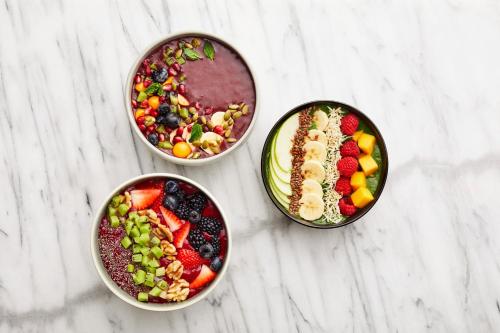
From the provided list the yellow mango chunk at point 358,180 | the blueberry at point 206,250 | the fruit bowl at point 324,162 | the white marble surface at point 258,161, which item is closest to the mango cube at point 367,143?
the fruit bowl at point 324,162

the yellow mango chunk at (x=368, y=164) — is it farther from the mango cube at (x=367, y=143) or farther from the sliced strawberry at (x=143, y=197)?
the sliced strawberry at (x=143, y=197)

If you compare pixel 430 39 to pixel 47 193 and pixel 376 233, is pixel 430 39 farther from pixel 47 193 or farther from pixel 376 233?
pixel 47 193

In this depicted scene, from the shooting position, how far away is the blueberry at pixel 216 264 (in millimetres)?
2691

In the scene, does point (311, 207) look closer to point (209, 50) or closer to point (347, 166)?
point (347, 166)

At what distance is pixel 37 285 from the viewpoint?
115 inches

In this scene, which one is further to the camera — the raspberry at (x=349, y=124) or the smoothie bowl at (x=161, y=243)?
the raspberry at (x=349, y=124)

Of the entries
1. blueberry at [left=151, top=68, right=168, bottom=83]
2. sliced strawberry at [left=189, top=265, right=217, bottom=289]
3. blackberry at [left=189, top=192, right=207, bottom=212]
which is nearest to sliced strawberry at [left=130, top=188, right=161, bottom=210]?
blackberry at [left=189, top=192, right=207, bottom=212]

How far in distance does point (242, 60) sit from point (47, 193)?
1.12 metres

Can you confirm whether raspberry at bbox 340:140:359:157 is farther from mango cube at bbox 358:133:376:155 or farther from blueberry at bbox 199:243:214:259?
blueberry at bbox 199:243:214:259

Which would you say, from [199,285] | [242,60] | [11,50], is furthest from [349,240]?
[11,50]

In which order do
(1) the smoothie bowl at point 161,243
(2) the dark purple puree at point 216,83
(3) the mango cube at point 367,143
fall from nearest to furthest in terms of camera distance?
(1) the smoothie bowl at point 161,243
(2) the dark purple puree at point 216,83
(3) the mango cube at point 367,143

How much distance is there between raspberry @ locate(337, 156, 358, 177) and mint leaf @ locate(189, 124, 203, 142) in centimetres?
66

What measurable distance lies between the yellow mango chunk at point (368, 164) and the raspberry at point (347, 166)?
0.03m

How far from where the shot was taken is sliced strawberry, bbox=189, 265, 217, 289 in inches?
106
